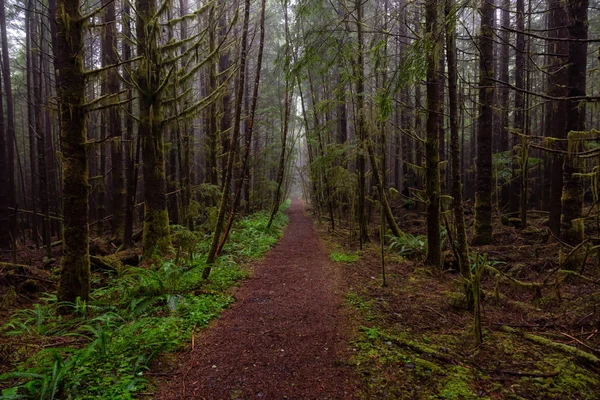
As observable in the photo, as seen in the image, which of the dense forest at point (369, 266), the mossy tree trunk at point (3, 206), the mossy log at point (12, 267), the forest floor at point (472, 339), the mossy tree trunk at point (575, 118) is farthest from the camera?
the mossy tree trunk at point (3, 206)

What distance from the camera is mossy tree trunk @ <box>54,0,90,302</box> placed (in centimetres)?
495

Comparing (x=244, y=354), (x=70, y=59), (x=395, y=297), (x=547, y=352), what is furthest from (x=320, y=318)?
(x=70, y=59)

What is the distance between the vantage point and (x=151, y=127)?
8414 mm

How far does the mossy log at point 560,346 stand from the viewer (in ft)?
11.4

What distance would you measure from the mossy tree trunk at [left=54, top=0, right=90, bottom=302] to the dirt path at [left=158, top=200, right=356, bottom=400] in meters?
2.71

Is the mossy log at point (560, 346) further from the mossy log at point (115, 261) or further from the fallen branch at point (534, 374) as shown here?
the mossy log at point (115, 261)

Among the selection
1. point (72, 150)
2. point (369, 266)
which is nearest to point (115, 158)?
point (72, 150)

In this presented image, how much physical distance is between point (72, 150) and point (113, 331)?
119 inches

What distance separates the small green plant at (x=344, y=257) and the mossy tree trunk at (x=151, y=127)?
4.93 metres

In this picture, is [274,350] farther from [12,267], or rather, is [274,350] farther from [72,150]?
[12,267]

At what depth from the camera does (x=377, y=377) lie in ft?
11.2

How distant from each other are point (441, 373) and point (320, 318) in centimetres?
203

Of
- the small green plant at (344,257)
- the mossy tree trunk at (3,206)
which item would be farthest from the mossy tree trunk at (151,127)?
the mossy tree trunk at (3,206)

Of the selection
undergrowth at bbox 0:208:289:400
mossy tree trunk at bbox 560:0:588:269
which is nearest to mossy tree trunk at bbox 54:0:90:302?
undergrowth at bbox 0:208:289:400
